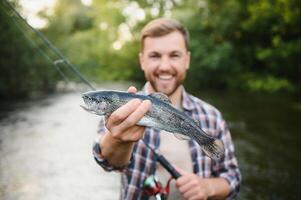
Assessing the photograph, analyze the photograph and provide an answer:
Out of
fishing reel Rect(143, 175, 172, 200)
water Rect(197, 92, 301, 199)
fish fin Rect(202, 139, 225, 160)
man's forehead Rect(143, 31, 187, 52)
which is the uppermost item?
man's forehead Rect(143, 31, 187, 52)

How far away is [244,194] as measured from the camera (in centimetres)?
788

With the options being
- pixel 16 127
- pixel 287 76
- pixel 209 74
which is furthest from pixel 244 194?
pixel 209 74

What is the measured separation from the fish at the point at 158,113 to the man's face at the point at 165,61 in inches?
41.2

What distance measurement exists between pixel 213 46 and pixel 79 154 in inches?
877

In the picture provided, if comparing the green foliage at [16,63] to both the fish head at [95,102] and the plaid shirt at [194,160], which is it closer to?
the plaid shirt at [194,160]

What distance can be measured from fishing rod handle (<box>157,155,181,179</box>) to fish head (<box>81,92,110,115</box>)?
4.33 feet

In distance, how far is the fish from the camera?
2350 mm

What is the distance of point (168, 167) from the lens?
3582 mm

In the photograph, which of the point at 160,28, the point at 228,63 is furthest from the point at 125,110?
the point at 228,63

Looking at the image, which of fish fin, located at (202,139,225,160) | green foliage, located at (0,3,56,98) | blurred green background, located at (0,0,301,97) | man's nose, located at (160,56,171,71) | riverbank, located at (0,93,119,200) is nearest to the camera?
fish fin, located at (202,139,225,160)

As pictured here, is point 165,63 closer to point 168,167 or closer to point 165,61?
point 165,61

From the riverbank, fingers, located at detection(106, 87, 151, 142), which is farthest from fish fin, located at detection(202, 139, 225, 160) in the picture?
the riverbank

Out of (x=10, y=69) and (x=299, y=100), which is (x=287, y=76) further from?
(x=10, y=69)

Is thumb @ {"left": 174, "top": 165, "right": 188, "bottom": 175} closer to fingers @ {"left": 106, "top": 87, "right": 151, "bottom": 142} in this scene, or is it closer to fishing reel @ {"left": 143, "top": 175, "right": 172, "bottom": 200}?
fishing reel @ {"left": 143, "top": 175, "right": 172, "bottom": 200}
